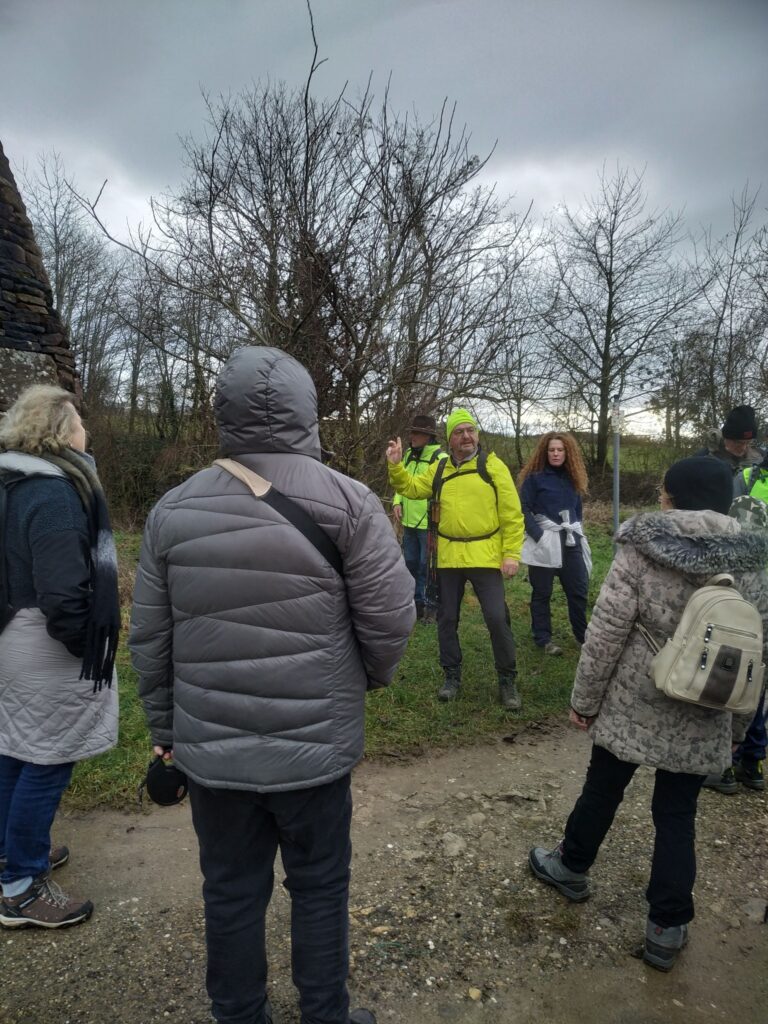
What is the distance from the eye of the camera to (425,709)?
4.95 meters

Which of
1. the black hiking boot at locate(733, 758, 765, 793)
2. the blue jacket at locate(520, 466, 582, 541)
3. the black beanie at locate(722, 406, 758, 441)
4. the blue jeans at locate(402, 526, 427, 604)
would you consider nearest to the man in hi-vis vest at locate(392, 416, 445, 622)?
the blue jeans at locate(402, 526, 427, 604)

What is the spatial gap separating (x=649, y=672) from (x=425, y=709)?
8.81ft

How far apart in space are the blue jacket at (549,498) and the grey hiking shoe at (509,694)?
1449mm

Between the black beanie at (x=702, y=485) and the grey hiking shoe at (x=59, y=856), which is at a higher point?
the black beanie at (x=702, y=485)

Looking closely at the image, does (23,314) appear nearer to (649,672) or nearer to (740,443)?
(740,443)

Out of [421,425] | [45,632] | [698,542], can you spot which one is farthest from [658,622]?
[421,425]

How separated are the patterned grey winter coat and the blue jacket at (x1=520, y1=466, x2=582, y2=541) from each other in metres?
3.38

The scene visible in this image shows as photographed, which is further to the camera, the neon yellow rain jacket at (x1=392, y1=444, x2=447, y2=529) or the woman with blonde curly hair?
the neon yellow rain jacket at (x1=392, y1=444, x2=447, y2=529)

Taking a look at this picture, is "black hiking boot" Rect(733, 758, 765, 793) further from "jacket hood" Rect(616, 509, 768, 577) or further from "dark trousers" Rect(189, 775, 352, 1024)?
"dark trousers" Rect(189, 775, 352, 1024)

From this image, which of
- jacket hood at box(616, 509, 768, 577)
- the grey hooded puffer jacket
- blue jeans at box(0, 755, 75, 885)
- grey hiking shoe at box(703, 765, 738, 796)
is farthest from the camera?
grey hiking shoe at box(703, 765, 738, 796)

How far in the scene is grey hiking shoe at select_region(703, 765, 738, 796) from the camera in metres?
3.84

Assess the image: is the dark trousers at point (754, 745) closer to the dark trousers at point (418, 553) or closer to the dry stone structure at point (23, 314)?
the dark trousers at point (418, 553)

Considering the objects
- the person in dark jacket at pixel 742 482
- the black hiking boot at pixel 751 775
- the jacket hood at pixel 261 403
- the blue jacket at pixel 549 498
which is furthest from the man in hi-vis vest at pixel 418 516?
the jacket hood at pixel 261 403

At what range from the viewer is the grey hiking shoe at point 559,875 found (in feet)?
9.32
